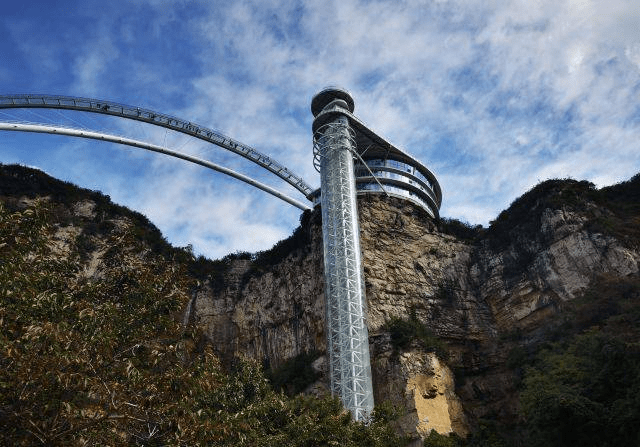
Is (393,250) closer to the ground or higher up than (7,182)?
closer to the ground

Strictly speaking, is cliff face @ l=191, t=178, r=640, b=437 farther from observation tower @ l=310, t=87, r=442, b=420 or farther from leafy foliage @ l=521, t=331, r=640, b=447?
leafy foliage @ l=521, t=331, r=640, b=447

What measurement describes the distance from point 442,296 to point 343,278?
9.24m

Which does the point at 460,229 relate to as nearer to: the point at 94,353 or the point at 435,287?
the point at 435,287

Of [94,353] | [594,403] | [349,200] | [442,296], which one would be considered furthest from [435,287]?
[94,353]

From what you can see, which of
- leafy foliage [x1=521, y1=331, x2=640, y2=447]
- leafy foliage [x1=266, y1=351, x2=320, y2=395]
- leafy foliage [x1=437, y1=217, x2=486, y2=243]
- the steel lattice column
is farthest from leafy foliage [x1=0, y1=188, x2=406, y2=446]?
leafy foliage [x1=437, y1=217, x2=486, y2=243]

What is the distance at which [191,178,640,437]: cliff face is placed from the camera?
32531 millimetres

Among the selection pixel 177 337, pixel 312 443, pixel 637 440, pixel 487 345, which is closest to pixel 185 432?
pixel 177 337

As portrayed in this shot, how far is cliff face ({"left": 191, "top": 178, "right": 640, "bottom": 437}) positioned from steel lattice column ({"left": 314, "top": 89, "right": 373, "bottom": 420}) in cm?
247

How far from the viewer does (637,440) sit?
1980 cm

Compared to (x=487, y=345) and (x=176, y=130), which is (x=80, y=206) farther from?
(x=487, y=345)

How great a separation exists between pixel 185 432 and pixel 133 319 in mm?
2965

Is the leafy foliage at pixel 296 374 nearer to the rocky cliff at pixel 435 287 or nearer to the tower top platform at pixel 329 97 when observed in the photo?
the rocky cliff at pixel 435 287

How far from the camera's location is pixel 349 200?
3753cm

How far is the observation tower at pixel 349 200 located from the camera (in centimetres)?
3055
